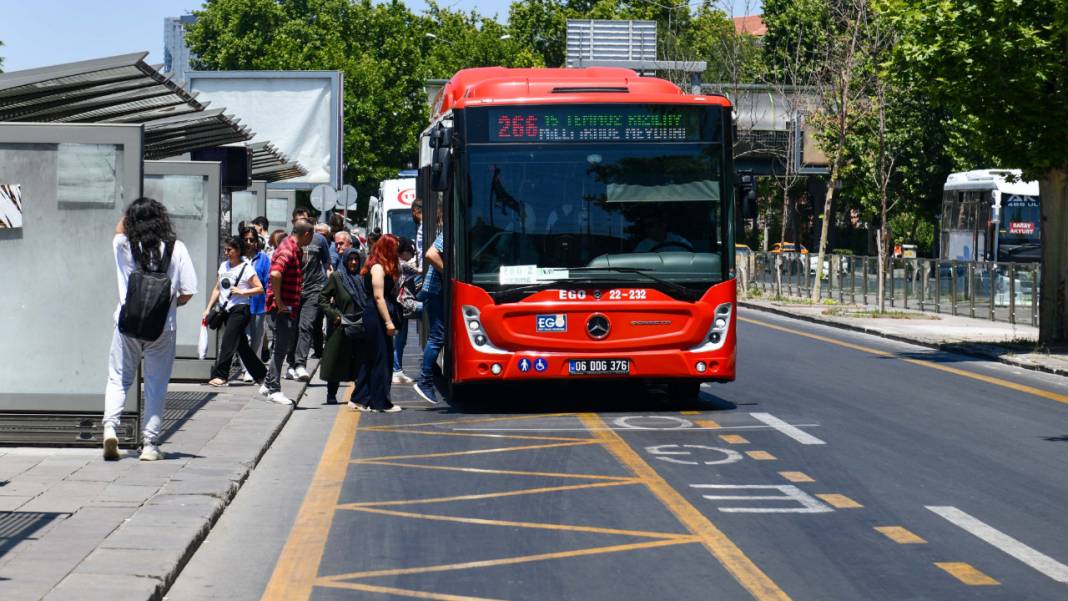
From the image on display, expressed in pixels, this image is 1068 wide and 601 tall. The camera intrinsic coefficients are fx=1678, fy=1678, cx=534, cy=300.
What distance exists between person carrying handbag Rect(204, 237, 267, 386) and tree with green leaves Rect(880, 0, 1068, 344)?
9.71m

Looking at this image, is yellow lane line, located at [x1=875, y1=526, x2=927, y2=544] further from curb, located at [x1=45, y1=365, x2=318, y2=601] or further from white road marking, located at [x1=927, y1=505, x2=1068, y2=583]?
curb, located at [x1=45, y1=365, x2=318, y2=601]

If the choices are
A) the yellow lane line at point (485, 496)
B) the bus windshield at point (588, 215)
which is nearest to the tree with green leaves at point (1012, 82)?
the bus windshield at point (588, 215)

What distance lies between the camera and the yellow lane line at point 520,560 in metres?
7.65

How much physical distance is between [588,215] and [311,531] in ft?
21.2

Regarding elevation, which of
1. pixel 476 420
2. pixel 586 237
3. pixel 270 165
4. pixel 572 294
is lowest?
pixel 476 420

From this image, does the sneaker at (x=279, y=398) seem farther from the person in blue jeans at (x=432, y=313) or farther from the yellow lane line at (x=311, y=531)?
the yellow lane line at (x=311, y=531)

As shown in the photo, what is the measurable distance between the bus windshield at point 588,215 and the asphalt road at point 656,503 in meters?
1.32

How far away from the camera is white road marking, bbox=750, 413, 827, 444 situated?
1273 centimetres

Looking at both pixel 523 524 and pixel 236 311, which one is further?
pixel 236 311

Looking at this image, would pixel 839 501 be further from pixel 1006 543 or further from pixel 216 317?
pixel 216 317

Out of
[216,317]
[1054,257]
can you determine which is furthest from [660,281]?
[1054,257]

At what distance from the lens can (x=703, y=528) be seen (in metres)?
8.80

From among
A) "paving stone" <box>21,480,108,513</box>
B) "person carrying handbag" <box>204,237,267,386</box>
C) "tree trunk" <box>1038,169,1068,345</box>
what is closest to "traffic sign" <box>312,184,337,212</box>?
"tree trunk" <box>1038,169,1068,345</box>

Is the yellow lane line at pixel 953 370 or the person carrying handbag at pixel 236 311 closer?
the person carrying handbag at pixel 236 311
